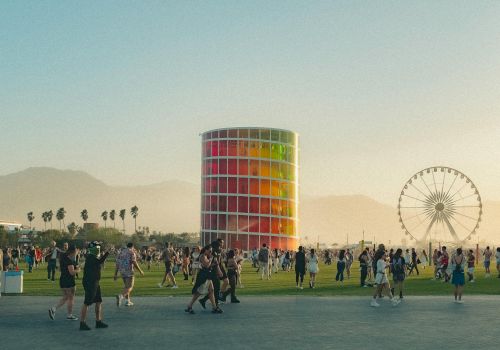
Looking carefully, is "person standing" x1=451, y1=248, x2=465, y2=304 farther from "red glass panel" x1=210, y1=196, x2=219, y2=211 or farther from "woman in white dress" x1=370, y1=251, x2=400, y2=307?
"red glass panel" x1=210, y1=196, x2=219, y2=211

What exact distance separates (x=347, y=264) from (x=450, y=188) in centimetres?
A: 4823

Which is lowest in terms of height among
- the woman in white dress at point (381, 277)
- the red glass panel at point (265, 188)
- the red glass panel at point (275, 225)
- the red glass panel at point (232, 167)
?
the woman in white dress at point (381, 277)

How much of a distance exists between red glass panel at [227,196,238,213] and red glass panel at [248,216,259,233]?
2.36m

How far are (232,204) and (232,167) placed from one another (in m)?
4.82

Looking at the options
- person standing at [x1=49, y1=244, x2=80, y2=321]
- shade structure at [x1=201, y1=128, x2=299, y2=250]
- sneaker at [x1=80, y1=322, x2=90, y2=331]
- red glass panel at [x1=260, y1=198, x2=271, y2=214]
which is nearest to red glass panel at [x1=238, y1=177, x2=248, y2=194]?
shade structure at [x1=201, y1=128, x2=299, y2=250]

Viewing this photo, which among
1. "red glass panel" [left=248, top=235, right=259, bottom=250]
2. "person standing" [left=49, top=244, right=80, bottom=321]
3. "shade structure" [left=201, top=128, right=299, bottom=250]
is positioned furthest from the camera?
"red glass panel" [left=248, top=235, right=259, bottom=250]

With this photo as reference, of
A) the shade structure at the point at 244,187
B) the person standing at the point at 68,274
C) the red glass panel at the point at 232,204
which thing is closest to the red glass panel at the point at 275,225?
the shade structure at the point at 244,187

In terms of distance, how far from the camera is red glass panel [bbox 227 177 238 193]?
8000cm

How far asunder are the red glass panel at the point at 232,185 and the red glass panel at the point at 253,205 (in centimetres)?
245

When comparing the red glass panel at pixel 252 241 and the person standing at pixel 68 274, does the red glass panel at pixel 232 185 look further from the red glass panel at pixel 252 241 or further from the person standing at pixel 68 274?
the person standing at pixel 68 274

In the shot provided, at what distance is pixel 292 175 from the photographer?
277 feet

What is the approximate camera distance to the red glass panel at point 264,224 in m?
80.9

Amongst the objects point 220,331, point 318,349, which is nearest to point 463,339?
point 318,349

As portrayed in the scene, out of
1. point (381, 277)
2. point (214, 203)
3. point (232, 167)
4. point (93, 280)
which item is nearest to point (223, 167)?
point (232, 167)
